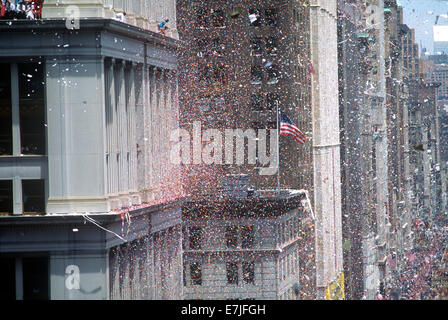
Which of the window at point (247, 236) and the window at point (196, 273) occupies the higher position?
the window at point (247, 236)

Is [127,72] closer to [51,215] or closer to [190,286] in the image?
[51,215]

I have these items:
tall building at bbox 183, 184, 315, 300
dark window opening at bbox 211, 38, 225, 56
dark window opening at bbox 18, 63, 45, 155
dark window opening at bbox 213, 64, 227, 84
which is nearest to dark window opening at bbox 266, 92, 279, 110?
dark window opening at bbox 213, 64, 227, 84

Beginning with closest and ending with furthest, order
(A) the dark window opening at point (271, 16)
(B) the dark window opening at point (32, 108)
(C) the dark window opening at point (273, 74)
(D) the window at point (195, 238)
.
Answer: (B) the dark window opening at point (32, 108) < (D) the window at point (195, 238) < (A) the dark window opening at point (271, 16) < (C) the dark window opening at point (273, 74)

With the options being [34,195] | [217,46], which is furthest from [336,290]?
[34,195]

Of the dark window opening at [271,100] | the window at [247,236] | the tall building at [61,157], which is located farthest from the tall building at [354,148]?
the tall building at [61,157]

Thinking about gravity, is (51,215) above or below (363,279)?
above

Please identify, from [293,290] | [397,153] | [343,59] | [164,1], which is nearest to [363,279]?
[343,59]

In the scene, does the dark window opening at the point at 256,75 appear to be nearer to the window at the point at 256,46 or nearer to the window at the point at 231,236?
the window at the point at 256,46
